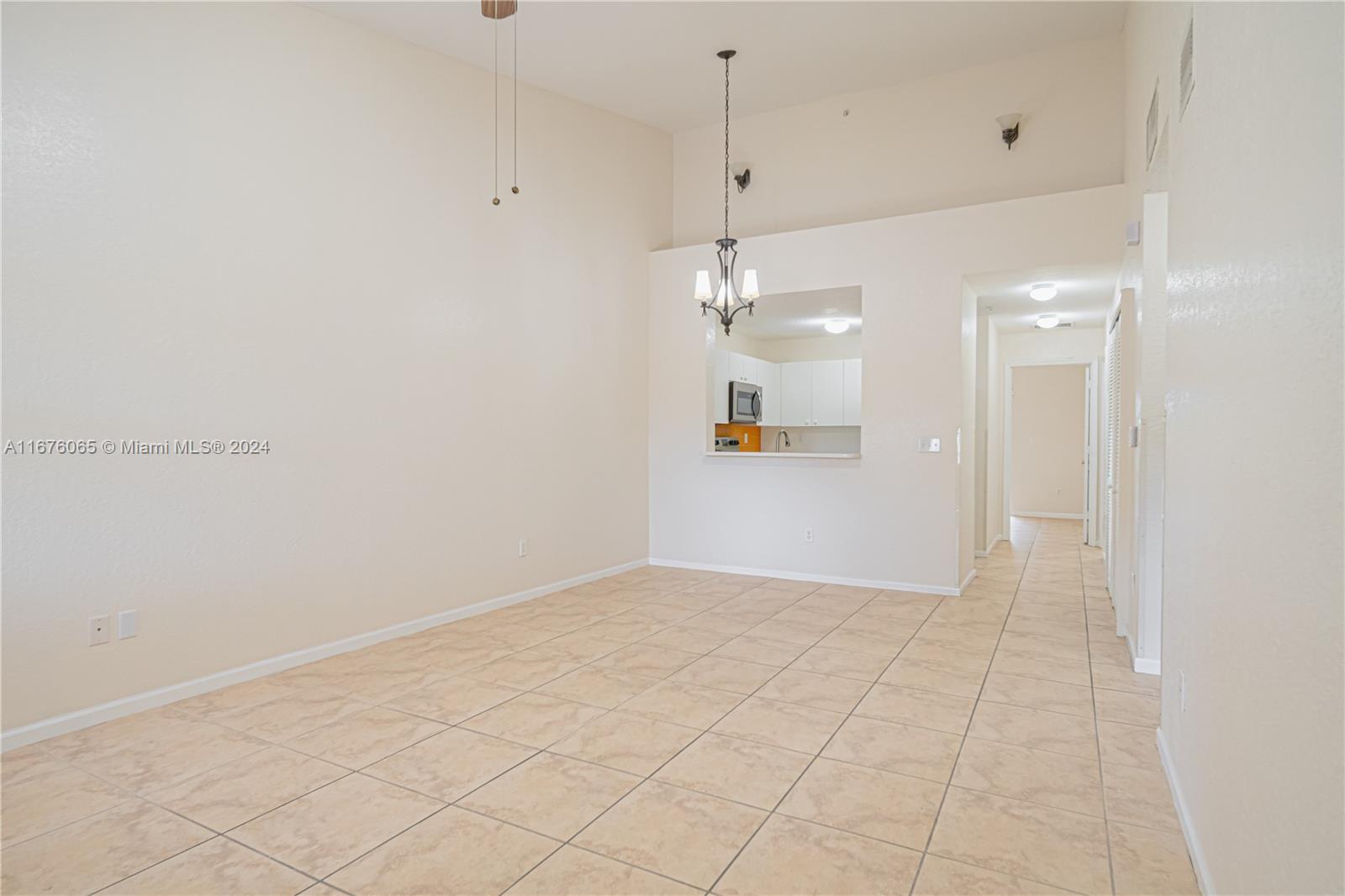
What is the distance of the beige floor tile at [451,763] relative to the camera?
2.51 metres

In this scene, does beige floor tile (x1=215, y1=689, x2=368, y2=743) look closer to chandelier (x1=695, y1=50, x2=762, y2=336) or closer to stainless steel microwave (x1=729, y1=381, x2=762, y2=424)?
chandelier (x1=695, y1=50, x2=762, y2=336)

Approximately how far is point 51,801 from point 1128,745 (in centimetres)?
385

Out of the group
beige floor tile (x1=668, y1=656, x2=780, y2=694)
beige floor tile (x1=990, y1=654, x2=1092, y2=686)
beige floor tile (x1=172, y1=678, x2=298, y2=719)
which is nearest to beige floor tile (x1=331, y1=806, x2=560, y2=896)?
beige floor tile (x1=668, y1=656, x2=780, y2=694)

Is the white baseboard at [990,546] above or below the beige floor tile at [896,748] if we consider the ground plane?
above

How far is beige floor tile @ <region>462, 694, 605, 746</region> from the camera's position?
9.59 feet

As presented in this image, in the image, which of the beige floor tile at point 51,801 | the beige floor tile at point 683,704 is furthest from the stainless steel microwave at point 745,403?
the beige floor tile at point 51,801

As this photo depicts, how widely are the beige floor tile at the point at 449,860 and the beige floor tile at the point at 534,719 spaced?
62cm

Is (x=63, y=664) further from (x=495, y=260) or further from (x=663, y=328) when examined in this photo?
(x=663, y=328)

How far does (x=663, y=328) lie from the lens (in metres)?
6.46

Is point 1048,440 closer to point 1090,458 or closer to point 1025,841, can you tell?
point 1090,458

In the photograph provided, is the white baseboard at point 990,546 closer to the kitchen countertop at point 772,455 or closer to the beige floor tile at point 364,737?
the kitchen countertop at point 772,455

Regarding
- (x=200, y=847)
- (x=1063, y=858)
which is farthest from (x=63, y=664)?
(x=1063, y=858)

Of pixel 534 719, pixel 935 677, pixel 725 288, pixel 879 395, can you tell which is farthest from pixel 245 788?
pixel 879 395

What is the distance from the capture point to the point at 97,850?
217 cm
